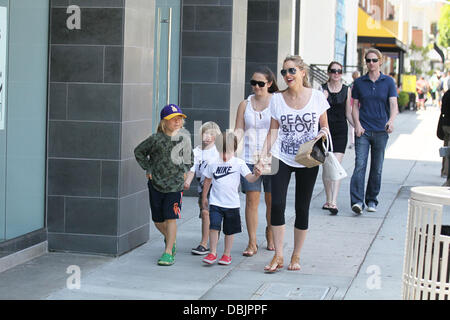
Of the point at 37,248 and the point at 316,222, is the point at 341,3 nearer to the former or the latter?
the point at 316,222

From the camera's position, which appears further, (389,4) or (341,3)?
(389,4)

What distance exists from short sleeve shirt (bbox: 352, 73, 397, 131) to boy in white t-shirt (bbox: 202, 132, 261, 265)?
10.5 feet

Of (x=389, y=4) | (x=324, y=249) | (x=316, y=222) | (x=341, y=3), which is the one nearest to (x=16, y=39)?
(x=324, y=249)

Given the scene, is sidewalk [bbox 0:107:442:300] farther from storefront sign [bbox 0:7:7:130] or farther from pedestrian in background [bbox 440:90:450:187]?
pedestrian in background [bbox 440:90:450:187]

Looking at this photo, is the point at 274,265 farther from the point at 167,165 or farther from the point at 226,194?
the point at 167,165

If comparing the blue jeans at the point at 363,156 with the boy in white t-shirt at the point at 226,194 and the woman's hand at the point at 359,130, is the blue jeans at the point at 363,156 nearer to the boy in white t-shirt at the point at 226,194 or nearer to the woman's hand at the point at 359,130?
the woman's hand at the point at 359,130

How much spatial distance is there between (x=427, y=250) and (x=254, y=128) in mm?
3326

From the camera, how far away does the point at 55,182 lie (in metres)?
7.69

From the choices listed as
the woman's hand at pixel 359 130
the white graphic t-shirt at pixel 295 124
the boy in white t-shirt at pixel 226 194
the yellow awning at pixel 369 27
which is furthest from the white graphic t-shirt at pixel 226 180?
the yellow awning at pixel 369 27

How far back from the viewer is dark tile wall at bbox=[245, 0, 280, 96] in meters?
14.3

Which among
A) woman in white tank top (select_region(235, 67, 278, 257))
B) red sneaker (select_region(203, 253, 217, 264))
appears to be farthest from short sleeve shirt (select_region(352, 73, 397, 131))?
red sneaker (select_region(203, 253, 217, 264))

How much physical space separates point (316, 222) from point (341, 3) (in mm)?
18941

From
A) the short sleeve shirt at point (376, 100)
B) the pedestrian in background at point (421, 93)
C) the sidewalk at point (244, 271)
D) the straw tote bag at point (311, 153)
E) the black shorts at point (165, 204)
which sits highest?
the pedestrian in background at point (421, 93)

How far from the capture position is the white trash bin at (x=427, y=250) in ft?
15.1
